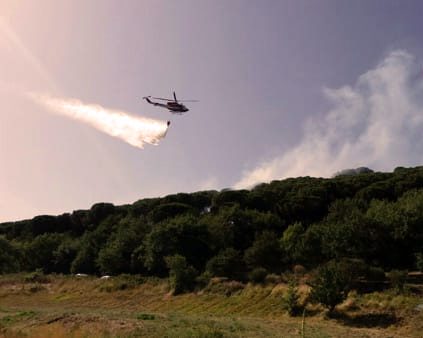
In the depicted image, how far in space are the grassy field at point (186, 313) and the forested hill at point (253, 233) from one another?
641 centimetres

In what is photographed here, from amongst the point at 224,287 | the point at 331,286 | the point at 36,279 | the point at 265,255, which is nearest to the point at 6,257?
the point at 36,279

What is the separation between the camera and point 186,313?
1972 inches

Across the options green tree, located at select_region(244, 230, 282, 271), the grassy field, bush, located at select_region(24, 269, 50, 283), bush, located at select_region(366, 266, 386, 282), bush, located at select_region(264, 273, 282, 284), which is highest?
green tree, located at select_region(244, 230, 282, 271)

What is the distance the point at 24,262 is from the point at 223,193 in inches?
1874

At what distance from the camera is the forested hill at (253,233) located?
55594 millimetres

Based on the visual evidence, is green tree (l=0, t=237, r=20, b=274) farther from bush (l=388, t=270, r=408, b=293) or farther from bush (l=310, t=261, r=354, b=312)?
bush (l=388, t=270, r=408, b=293)

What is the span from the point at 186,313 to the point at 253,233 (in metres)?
31.9

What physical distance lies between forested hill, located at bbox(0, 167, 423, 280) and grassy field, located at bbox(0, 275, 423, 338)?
641 centimetres

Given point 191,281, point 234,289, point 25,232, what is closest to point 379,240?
point 234,289

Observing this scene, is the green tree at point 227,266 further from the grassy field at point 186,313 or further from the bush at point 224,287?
the grassy field at point 186,313

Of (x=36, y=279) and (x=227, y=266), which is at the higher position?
(x=227, y=266)

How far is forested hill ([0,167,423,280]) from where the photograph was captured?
5559 cm

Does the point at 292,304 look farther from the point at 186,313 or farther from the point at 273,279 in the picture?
the point at 273,279

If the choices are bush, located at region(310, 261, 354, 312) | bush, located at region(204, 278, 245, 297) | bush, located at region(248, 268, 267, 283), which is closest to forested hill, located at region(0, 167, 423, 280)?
bush, located at region(248, 268, 267, 283)
